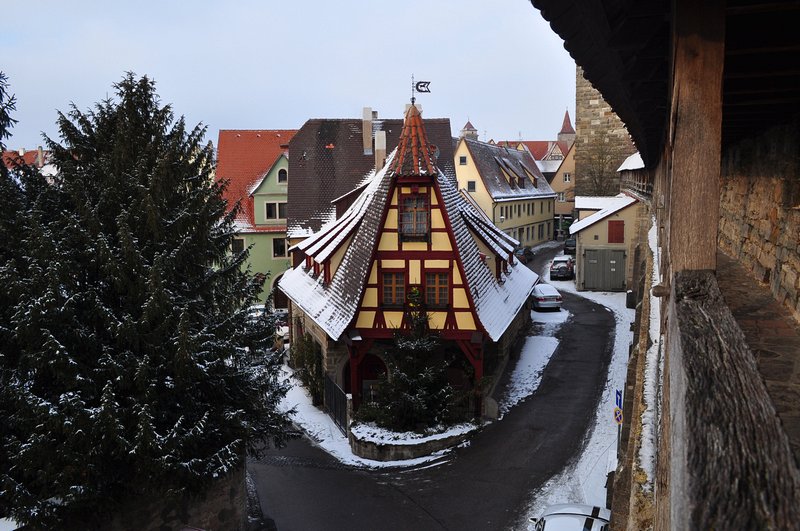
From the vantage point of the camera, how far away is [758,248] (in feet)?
18.3

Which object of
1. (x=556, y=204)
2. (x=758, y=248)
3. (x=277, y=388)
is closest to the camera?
(x=758, y=248)

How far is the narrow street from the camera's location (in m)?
12.2

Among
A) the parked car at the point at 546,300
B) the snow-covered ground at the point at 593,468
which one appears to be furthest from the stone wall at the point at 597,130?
the snow-covered ground at the point at 593,468

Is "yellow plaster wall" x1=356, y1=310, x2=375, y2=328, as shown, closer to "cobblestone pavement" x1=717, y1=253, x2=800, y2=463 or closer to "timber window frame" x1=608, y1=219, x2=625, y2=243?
"cobblestone pavement" x1=717, y1=253, x2=800, y2=463

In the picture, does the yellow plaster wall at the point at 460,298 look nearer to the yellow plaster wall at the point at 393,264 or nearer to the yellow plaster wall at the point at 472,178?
the yellow plaster wall at the point at 393,264

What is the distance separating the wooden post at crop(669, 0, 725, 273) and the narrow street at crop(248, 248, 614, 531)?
31.7ft

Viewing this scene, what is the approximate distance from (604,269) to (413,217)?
17.7m

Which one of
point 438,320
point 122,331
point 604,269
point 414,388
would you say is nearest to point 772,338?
point 122,331

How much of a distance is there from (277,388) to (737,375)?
11.5 meters

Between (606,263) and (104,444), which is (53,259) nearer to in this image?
(104,444)

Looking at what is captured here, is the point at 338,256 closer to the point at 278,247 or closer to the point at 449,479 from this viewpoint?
the point at 449,479

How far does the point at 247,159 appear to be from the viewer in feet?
112

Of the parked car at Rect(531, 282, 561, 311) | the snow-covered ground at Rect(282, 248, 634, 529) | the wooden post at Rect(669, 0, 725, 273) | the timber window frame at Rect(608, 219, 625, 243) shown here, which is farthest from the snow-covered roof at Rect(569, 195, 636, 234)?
the wooden post at Rect(669, 0, 725, 273)

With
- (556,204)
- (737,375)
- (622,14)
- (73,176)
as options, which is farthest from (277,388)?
(556,204)
